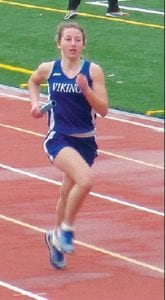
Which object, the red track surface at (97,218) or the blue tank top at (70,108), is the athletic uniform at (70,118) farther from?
the red track surface at (97,218)

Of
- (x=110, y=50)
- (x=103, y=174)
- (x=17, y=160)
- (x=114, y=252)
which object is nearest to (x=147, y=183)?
(x=103, y=174)

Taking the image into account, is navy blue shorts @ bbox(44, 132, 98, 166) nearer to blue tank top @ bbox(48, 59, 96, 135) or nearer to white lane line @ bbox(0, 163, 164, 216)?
blue tank top @ bbox(48, 59, 96, 135)

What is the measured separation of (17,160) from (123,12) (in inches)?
512

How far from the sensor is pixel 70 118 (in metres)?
9.95

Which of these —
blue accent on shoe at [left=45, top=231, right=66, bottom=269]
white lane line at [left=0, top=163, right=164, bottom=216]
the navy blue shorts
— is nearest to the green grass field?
white lane line at [left=0, top=163, right=164, bottom=216]

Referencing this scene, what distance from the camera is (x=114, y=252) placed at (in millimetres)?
10562

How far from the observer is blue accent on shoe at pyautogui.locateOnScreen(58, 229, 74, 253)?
992 centimetres

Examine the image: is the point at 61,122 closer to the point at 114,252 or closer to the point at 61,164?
the point at 61,164

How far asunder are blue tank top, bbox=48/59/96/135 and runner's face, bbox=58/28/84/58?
190mm

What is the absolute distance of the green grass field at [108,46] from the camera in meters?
19.0

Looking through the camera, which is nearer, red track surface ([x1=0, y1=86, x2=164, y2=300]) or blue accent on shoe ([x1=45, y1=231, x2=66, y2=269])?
red track surface ([x1=0, y1=86, x2=164, y2=300])

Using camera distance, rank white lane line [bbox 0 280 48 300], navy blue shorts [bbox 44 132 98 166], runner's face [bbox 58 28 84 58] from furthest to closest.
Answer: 1. navy blue shorts [bbox 44 132 98 166]
2. runner's face [bbox 58 28 84 58]
3. white lane line [bbox 0 280 48 300]

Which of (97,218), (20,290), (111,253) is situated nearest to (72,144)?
(111,253)

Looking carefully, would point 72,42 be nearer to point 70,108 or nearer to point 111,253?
point 70,108
